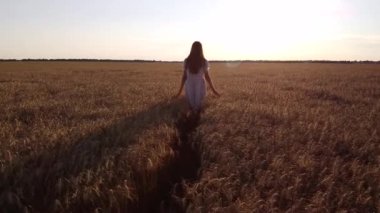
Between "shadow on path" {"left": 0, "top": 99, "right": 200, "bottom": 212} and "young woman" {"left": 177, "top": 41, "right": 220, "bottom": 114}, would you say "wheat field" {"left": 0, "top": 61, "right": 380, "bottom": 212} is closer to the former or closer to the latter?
"shadow on path" {"left": 0, "top": 99, "right": 200, "bottom": 212}

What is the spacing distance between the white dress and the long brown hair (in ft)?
0.34

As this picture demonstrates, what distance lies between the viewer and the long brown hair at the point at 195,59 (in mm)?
10703

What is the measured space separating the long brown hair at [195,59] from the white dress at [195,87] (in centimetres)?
10

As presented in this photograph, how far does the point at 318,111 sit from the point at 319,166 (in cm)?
557

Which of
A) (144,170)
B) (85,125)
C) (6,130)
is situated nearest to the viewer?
(144,170)

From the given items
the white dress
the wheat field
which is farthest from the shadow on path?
the white dress

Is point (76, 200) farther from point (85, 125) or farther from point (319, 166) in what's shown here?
point (85, 125)

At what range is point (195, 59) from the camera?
1101cm

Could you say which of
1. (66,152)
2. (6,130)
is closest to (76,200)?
(66,152)

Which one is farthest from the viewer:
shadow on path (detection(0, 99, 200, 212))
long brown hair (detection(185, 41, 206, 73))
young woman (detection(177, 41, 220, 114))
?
young woman (detection(177, 41, 220, 114))

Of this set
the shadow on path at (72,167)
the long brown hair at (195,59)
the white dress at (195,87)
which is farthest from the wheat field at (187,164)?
the long brown hair at (195,59)

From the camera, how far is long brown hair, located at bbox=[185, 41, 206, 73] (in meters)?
10.7

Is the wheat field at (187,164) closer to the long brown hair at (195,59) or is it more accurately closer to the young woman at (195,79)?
the young woman at (195,79)

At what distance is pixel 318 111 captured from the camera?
11.2 meters
